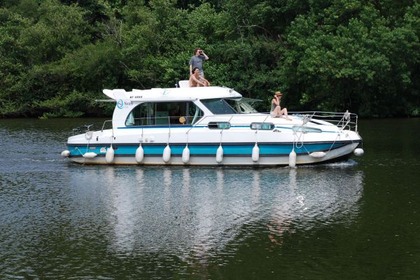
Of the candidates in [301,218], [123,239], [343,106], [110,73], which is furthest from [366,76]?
[123,239]

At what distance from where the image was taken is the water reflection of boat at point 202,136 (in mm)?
25281

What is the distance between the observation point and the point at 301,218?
1809 cm

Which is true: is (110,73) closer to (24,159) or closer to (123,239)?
(24,159)

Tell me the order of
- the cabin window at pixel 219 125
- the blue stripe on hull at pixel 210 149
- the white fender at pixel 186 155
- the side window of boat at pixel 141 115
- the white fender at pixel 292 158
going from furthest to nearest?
the side window of boat at pixel 141 115
the white fender at pixel 186 155
the cabin window at pixel 219 125
the blue stripe on hull at pixel 210 149
the white fender at pixel 292 158

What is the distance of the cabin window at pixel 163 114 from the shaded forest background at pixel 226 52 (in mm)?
16226

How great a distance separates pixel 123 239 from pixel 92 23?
4673cm

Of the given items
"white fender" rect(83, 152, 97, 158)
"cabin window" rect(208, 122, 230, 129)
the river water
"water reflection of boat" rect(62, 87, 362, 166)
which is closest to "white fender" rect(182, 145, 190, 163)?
"water reflection of boat" rect(62, 87, 362, 166)

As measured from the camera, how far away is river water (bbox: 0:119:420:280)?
14.4 metres

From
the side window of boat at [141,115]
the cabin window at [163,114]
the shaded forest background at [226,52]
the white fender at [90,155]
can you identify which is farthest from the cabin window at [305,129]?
the shaded forest background at [226,52]

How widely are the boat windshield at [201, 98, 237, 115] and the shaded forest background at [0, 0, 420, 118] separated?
1539 centimetres

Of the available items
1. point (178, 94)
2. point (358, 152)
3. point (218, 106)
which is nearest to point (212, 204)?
point (358, 152)

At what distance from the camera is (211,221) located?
1794cm

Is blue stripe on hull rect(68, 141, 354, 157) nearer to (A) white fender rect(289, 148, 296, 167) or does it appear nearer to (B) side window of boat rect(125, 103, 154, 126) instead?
Result: (A) white fender rect(289, 148, 296, 167)

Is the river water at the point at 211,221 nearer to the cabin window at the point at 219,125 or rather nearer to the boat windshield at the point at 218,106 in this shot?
the cabin window at the point at 219,125
